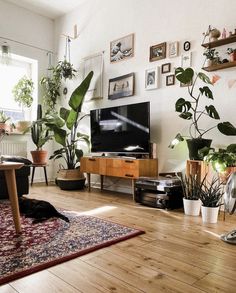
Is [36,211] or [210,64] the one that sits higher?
[210,64]

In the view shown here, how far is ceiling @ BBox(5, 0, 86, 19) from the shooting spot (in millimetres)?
4430

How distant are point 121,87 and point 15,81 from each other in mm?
2045

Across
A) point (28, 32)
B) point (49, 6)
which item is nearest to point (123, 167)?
point (28, 32)

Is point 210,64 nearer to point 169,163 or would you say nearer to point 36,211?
point 169,163

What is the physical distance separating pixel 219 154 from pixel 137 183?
3.23 feet

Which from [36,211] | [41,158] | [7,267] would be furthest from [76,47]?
[7,267]

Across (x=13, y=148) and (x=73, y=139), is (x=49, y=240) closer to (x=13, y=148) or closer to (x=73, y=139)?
(x=73, y=139)

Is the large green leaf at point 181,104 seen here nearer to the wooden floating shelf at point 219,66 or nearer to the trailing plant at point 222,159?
the wooden floating shelf at point 219,66

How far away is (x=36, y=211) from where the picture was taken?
7.94 feet

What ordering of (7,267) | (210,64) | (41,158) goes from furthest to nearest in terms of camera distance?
1. (41,158)
2. (210,64)
3. (7,267)

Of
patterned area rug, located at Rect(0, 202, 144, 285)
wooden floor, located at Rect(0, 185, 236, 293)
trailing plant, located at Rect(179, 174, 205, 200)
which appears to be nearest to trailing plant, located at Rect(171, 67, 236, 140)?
trailing plant, located at Rect(179, 174, 205, 200)

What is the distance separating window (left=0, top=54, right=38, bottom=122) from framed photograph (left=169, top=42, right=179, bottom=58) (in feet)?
8.47

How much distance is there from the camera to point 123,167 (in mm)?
3314

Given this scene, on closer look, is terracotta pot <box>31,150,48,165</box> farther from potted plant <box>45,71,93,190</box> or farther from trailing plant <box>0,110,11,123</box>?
trailing plant <box>0,110,11,123</box>
